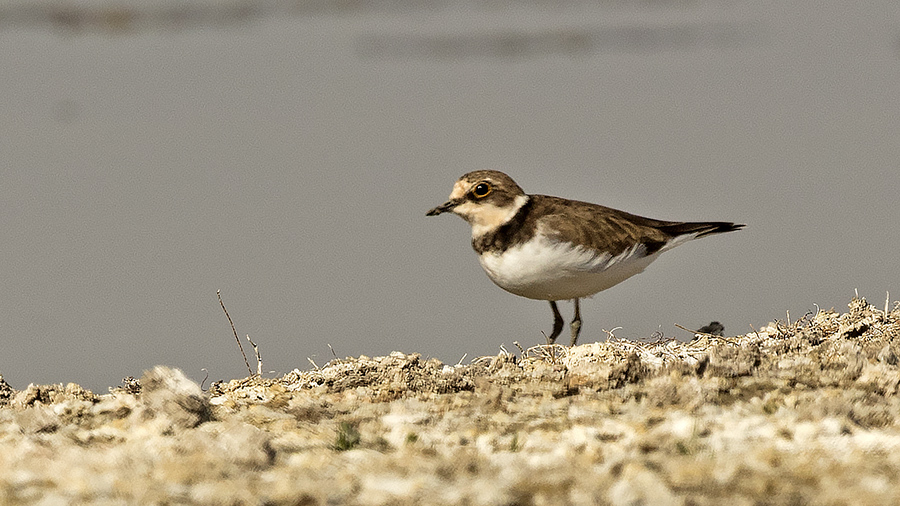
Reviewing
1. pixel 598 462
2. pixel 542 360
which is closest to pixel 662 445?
pixel 598 462

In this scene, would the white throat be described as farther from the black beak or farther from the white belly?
the white belly

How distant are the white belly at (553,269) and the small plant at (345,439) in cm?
298

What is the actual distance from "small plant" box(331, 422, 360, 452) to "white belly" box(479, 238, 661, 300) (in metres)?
2.98

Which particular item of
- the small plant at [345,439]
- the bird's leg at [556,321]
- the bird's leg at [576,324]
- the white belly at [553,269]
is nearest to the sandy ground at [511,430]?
the small plant at [345,439]

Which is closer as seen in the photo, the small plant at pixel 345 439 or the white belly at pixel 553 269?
the small plant at pixel 345 439

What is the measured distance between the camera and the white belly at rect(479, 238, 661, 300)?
766 centimetres

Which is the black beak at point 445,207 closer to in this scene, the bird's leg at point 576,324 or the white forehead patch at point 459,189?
the white forehead patch at point 459,189

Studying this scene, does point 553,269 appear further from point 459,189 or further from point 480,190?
point 459,189

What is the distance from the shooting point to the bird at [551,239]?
25.2 feet

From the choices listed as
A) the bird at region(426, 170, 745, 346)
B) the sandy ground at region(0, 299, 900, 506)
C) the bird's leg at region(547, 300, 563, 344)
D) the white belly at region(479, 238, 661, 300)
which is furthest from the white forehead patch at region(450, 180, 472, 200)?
the sandy ground at region(0, 299, 900, 506)

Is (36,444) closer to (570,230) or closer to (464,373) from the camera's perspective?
(464,373)

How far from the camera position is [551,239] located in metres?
7.68

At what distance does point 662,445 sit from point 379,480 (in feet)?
4.52

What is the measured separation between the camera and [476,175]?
8.16 m
